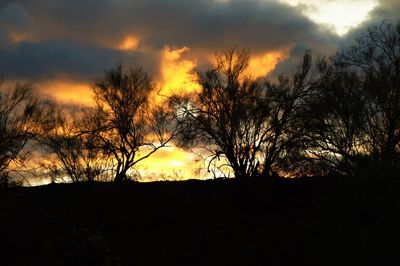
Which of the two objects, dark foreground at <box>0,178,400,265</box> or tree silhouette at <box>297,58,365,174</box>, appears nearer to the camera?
dark foreground at <box>0,178,400,265</box>

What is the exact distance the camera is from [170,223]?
1864 centimetres

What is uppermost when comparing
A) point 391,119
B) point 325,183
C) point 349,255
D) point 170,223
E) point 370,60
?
point 370,60

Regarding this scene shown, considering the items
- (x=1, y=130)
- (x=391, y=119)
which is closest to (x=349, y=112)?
(x=391, y=119)

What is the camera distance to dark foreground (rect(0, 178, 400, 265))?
15.5m

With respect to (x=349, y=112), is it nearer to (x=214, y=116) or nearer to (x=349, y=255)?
(x=214, y=116)

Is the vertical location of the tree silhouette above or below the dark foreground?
above

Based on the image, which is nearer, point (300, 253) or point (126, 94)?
point (300, 253)

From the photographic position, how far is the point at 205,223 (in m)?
18.2

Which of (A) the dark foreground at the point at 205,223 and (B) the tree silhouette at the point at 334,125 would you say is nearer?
(A) the dark foreground at the point at 205,223

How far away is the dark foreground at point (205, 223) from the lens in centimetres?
1550

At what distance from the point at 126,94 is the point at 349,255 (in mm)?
30920

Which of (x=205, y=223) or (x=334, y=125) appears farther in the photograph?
(x=334, y=125)

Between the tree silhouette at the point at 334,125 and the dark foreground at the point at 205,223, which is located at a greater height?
the tree silhouette at the point at 334,125

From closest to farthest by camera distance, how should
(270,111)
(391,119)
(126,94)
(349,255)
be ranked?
(349,255)
(391,119)
(270,111)
(126,94)
